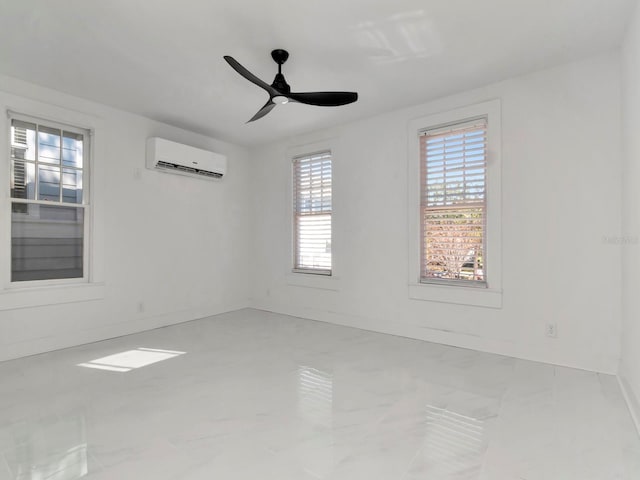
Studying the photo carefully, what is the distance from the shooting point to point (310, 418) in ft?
7.20

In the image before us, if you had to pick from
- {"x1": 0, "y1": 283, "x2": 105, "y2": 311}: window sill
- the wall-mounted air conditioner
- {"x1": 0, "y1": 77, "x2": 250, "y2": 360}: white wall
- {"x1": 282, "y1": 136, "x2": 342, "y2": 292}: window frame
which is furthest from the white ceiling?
{"x1": 0, "y1": 283, "x2": 105, "y2": 311}: window sill

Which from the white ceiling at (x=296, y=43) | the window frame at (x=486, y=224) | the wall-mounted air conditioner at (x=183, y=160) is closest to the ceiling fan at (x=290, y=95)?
the white ceiling at (x=296, y=43)

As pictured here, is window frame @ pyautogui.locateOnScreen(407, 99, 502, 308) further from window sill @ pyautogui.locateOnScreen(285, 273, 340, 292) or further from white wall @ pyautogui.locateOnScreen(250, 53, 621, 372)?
window sill @ pyautogui.locateOnScreen(285, 273, 340, 292)

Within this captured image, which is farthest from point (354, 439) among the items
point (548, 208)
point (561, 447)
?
point (548, 208)

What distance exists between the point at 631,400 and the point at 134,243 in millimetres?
5047

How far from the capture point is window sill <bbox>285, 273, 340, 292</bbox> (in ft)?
15.9

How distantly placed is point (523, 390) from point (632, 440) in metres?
0.69

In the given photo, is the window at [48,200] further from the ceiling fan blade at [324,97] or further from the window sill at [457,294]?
the window sill at [457,294]

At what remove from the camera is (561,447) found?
1.87m

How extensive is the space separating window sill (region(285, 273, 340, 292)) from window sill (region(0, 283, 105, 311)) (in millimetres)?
2495

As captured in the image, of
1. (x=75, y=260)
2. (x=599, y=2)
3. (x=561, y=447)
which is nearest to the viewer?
(x=561, y=447)

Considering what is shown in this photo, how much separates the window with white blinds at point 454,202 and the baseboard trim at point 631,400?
4.46 feet

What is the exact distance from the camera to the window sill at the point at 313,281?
4.84m

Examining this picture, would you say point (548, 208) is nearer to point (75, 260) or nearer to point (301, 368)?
point (301, 368)
